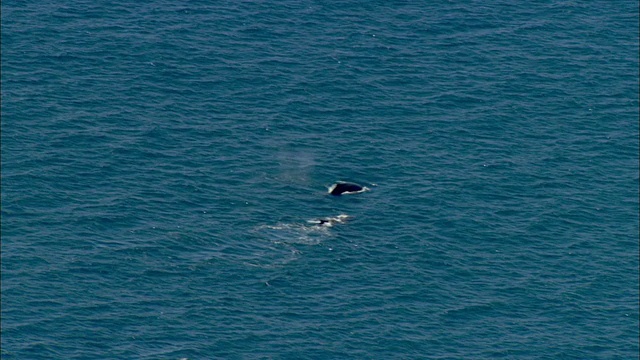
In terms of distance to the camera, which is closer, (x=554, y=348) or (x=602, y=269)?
(x=554, y=348)

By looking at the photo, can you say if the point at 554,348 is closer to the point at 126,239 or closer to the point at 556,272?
the point at 556,272

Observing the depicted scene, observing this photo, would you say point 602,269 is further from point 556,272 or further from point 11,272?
point 11,272

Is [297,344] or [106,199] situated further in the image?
[106,199]

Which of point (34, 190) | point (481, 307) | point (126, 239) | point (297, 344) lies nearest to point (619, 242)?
point (481, 307)

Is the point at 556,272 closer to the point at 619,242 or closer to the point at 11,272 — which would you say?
the point at 619,242

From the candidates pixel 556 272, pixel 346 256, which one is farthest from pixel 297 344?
pixel 556 272

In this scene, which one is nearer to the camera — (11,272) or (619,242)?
(11,272)

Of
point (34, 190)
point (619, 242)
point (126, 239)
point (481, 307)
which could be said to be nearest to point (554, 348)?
point (481, 307)
